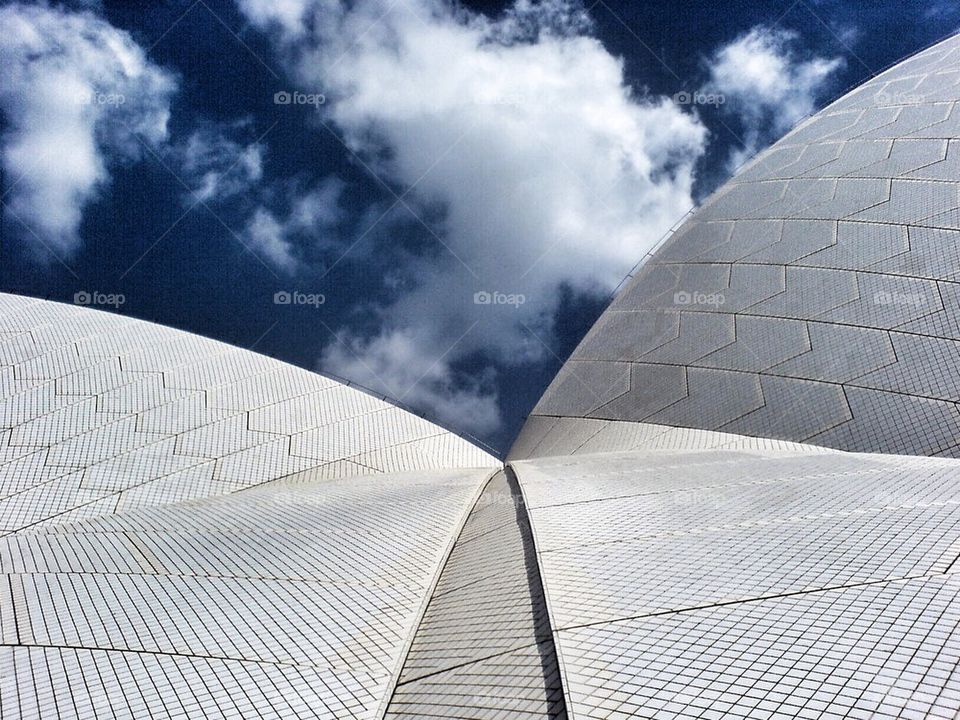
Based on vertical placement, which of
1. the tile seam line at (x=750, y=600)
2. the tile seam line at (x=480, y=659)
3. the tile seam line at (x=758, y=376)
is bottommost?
the tile seam line at (x=480, y=659)

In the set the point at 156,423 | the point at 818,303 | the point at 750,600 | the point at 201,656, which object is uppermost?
the point at 818,303

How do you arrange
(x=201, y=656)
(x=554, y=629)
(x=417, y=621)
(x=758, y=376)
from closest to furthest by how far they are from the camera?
(x=554, y=629) → (x=201, y=656) → (x=417, y=621) → (x=758, y=376)

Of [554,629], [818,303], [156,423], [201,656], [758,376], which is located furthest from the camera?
[818,303]

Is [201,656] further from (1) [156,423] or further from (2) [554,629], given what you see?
(1) [156,423]

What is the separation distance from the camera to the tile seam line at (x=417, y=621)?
5.13 meters

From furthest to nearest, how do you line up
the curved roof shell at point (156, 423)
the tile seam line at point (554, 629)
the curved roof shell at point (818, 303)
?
1. the curved roof shell at point (818, 303)
2. the curved roof shell at point (156, 423)
3. the tile seam line at point (554, 629)

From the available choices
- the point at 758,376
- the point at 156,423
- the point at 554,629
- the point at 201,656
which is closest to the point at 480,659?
the point at 554,629

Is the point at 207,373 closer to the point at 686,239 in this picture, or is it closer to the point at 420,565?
the point at 420,565

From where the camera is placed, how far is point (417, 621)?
6305mm

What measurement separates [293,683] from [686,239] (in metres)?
17.3

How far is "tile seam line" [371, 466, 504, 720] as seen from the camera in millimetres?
5133

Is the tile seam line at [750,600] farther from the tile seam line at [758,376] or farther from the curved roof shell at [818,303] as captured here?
the tile seam line at [758,376]

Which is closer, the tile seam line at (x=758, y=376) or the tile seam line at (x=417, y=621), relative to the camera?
the tile seam line at (x=417, y=621)

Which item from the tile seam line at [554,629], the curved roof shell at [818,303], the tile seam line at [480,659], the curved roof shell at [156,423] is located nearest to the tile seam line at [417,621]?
the tile seam line at [480,659]
